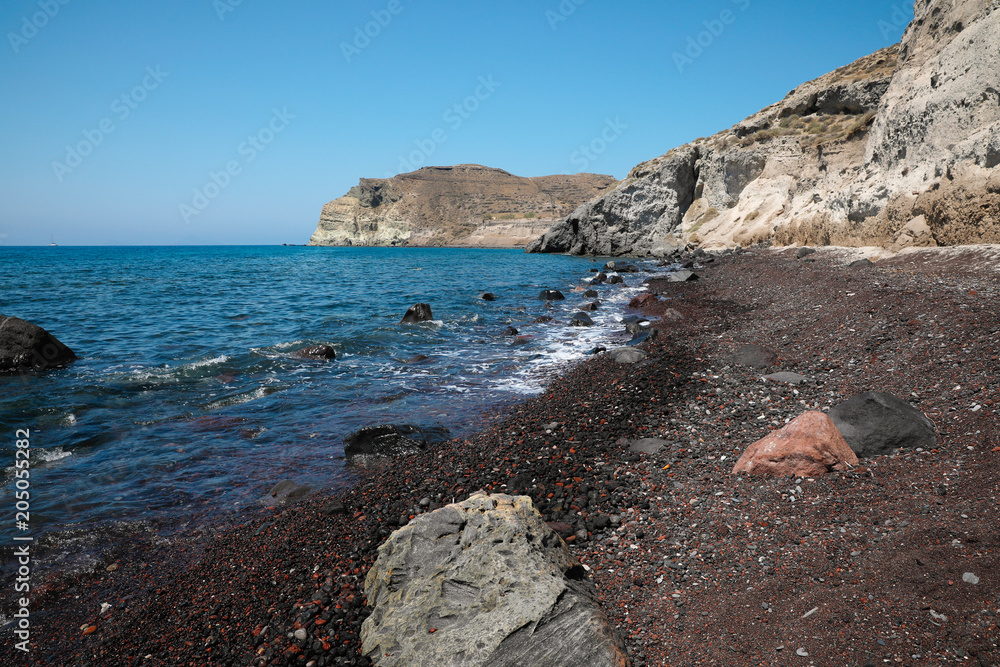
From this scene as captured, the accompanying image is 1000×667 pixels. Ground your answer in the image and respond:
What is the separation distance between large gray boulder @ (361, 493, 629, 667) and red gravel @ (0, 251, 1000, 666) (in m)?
0.36

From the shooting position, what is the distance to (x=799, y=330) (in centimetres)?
1082

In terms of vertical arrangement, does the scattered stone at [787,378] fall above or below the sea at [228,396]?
above

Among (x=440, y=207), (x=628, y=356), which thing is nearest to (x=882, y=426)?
(x=628, y=356)

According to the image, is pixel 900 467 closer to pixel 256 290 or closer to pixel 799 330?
pixel 799 330

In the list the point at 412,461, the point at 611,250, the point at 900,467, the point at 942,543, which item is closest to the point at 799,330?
the point at 900,467

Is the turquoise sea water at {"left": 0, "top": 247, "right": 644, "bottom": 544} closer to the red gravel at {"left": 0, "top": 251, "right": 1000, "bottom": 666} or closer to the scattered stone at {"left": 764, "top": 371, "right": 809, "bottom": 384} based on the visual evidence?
the red gravel at {"left": 0, "top": 251, "right": 1000, "bottom": 666}

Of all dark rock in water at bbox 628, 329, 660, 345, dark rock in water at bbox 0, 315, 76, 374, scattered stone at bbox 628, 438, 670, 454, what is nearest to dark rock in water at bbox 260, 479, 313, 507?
scattered stone at bbox 628, 438, 670, 454

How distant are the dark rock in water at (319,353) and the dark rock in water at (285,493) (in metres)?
7.87

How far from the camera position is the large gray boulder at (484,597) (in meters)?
3.45

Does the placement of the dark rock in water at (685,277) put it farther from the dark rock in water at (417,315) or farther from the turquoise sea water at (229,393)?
the dark rock in water at (417,315)

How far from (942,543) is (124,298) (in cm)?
3636

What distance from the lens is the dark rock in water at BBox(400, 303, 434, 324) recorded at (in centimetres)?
2055

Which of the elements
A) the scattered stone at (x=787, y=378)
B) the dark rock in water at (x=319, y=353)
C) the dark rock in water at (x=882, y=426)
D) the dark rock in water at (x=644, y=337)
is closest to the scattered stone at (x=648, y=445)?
the dark rock in water at (x=882, y=426)

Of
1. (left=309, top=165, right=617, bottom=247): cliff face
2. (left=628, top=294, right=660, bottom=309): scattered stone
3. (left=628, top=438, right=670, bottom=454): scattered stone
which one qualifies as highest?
(left=309, top=165, right=617, bottom=247): cliff face
